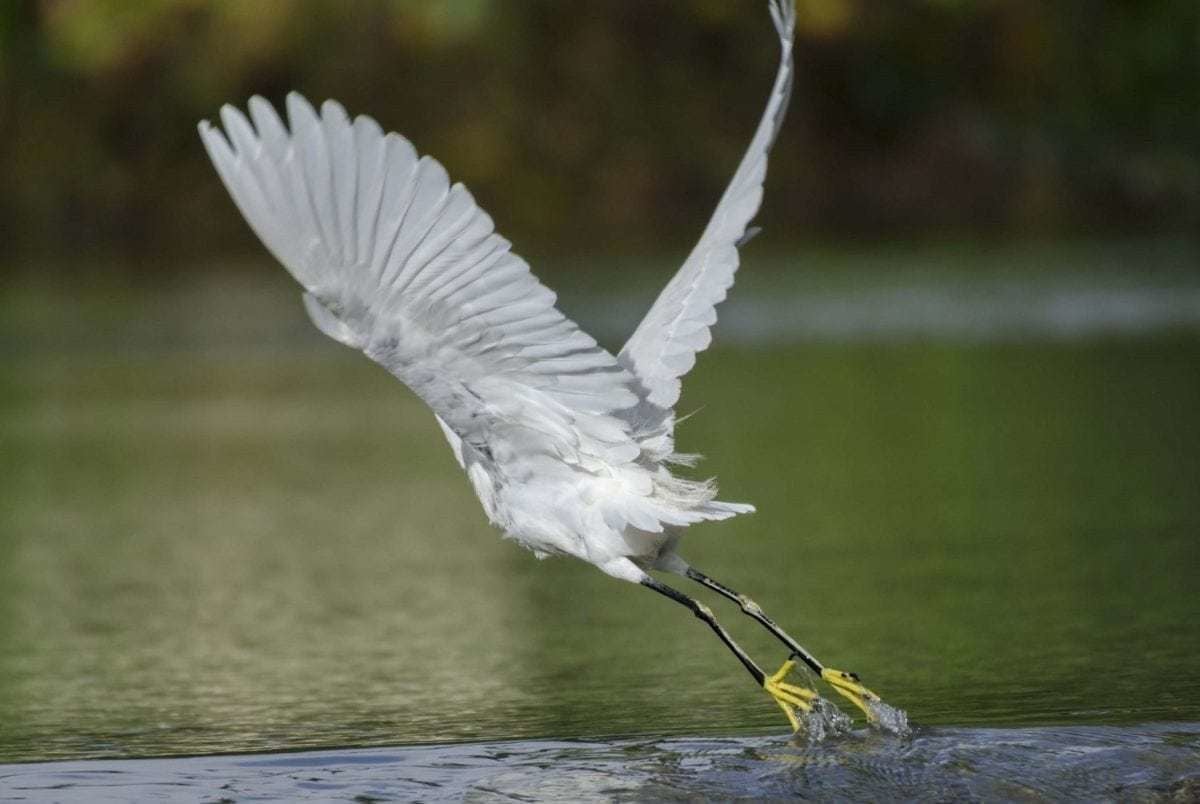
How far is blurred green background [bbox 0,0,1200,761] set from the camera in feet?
25.8

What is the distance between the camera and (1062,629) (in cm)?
818

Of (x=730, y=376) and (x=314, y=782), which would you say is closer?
(x=314, y=782)

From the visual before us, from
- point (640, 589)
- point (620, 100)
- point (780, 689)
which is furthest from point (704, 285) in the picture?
point (620, 100)

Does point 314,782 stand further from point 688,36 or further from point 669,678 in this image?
point 688,36

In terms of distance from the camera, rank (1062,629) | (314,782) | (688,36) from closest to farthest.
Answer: (314,782)
(1062,629)
(688,36)

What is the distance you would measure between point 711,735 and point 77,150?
112 feet

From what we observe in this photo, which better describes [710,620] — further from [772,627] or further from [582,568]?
[582,568]

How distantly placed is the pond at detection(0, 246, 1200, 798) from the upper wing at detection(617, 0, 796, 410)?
103 cm

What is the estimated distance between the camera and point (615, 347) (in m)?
18.8

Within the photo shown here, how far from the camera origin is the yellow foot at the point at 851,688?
6746mm

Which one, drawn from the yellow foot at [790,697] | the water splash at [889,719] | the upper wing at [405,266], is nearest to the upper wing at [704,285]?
the upper wing at [405,266]

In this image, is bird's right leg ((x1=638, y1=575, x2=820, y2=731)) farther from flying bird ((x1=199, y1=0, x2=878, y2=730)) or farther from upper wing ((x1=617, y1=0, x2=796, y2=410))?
upper wing ((x1=617, y1=0, x2=796, y2=410))

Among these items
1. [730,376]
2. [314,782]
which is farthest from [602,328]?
[314,782]

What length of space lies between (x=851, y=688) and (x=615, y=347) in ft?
39.5
